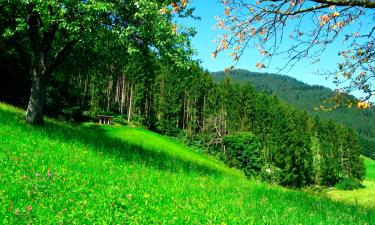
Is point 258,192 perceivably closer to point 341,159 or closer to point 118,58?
point 118,58

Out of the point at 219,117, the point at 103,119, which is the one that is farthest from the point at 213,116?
the point at 103,119

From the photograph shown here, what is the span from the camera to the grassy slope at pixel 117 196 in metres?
7.66

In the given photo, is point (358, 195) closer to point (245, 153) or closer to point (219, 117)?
point (245, 153)

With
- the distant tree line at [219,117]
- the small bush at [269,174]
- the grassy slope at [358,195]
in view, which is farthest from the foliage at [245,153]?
the grassy slope at [358,195]

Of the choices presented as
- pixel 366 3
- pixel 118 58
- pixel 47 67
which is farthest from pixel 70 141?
Result: pixel 366 3

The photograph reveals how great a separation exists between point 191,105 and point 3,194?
114 meters

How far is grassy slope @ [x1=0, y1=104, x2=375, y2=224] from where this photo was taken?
7664mm

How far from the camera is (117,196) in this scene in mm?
9148

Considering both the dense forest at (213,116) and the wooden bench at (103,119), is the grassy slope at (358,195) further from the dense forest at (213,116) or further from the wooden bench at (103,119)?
the wooden bench at (103,119)

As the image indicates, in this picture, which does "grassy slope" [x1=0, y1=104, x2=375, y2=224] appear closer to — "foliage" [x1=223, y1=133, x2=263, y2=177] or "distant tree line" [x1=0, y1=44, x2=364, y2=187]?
"distant tree line" [x1=0, y1=44, x2=364, y2=187]

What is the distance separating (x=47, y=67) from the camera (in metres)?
20.3

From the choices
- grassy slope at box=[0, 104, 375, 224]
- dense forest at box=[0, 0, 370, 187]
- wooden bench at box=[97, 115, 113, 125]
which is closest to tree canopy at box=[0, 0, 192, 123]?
grassy slope at box=[0, 104, 375, 224]

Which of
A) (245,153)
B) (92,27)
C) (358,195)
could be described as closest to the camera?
(92,27)

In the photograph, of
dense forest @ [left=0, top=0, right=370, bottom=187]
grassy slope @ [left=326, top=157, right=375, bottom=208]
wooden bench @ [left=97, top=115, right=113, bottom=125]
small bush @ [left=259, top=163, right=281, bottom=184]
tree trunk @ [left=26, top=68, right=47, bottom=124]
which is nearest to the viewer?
grassy slope @ [left=326, top=157, right=375, bottom=208]
